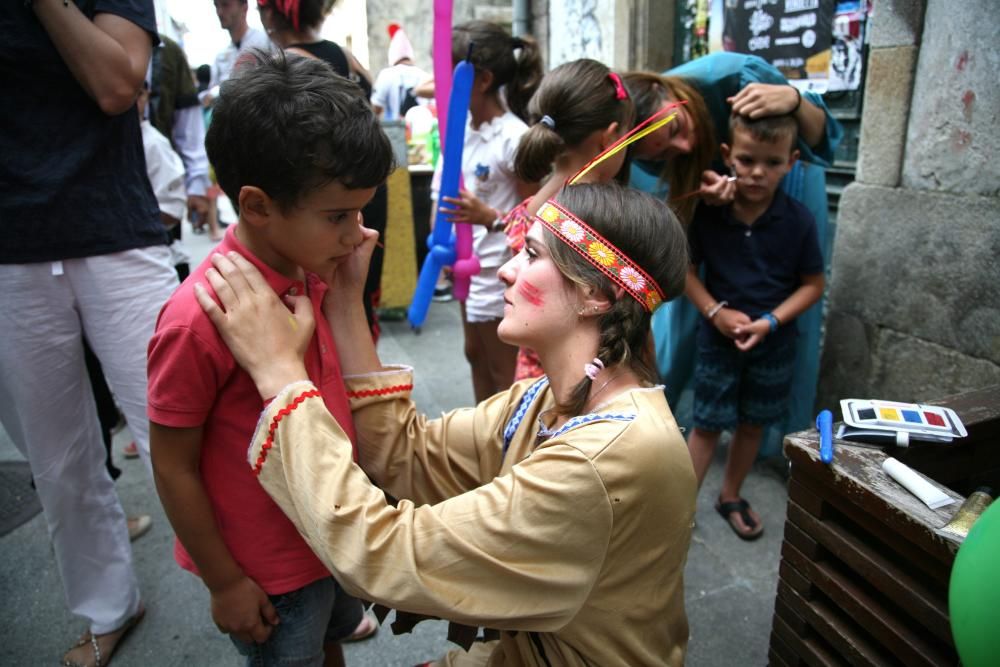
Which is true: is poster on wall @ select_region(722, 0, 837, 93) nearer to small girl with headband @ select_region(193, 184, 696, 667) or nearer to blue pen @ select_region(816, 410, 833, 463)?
blue pen @ select_region(816, 410, 833, 463)

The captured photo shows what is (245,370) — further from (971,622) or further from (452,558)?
(971,622)

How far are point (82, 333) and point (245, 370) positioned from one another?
114 cm

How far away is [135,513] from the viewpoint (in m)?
3.07

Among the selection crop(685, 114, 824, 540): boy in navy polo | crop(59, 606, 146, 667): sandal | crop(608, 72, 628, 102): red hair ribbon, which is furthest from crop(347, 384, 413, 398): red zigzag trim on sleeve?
crop(685, 114, 824, 540): boy in navy polo

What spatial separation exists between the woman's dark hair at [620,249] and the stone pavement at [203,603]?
140 centimetres

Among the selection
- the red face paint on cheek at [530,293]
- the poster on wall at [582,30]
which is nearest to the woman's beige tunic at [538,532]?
the red face paint on cheek at [530,293]

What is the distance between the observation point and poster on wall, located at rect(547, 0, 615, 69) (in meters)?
5.01

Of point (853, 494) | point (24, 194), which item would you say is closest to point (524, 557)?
point (853, 494)

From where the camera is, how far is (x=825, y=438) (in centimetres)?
155

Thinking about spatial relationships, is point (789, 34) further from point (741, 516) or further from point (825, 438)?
Result: point (825, 438)

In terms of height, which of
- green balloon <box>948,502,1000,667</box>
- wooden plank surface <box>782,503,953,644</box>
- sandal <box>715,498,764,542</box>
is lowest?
sandal <box>715,498,764,542</box>

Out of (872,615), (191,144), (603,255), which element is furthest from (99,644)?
(191,144)

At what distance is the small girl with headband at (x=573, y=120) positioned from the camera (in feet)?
7.69

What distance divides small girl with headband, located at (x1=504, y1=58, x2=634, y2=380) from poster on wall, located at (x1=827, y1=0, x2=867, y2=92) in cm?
182
